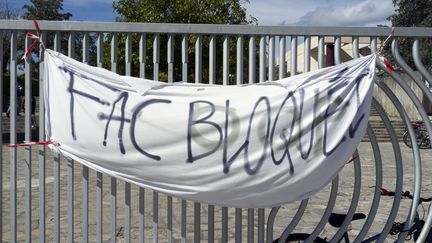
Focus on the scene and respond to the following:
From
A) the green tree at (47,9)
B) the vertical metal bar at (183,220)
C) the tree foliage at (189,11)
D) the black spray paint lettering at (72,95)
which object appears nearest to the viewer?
the black spray paint lettering at (72,95)

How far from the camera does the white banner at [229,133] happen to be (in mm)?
3498

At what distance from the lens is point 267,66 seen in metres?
3.93

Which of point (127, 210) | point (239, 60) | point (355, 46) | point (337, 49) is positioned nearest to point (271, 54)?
point (239, 60)

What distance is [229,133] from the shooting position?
3500 mm

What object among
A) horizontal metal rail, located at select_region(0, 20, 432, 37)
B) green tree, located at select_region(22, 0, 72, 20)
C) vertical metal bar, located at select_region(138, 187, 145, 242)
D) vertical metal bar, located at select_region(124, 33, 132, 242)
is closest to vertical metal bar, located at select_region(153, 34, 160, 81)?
horizontal metal rail, located at select_region(0, 20, 432, 37)

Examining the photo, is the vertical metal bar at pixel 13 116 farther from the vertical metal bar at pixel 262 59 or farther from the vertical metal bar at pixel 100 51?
the vertical metal bar at pixel 262 59

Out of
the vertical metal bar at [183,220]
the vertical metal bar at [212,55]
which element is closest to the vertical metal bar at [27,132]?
the vertical metal bar at [183,220]

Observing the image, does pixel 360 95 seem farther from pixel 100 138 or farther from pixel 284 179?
pixel 100 138

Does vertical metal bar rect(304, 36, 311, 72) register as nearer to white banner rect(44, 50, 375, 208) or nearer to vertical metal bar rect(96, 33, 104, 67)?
white banner rect(44, 50, 375, 208)

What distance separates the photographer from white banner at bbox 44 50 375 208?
350cm

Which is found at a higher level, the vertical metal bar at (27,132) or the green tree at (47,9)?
the green tree at (47,9)

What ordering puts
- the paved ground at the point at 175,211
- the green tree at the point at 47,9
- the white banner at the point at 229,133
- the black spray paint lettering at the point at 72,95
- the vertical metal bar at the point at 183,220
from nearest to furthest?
1. the white banner at the point at 229,133
2. the black spray paint lettering at the point at 72,95
3. the vertical metal bar at the point at 183,220
4. the paved ground at the point at 175,211
5. the green tree at the point at 47,9

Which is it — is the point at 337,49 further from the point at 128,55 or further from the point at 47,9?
the point at 47,9

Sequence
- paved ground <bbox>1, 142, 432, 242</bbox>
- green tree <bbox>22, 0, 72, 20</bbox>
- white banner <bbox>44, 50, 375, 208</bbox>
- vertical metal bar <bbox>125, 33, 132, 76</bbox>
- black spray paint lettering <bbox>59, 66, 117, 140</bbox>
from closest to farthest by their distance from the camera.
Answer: white banner <bbox>44, 50, 375, 208</bbox>
black spray paint lettering <bbox>59, 66, 117, 140</bbox>
vertical metal bar <bbox>125, 33, 132, 76</bbox>
paved ground <bbox>1, 142, 432, 242</bbox>
green tree <bbox>22, 0, 72, 20</bbox>
